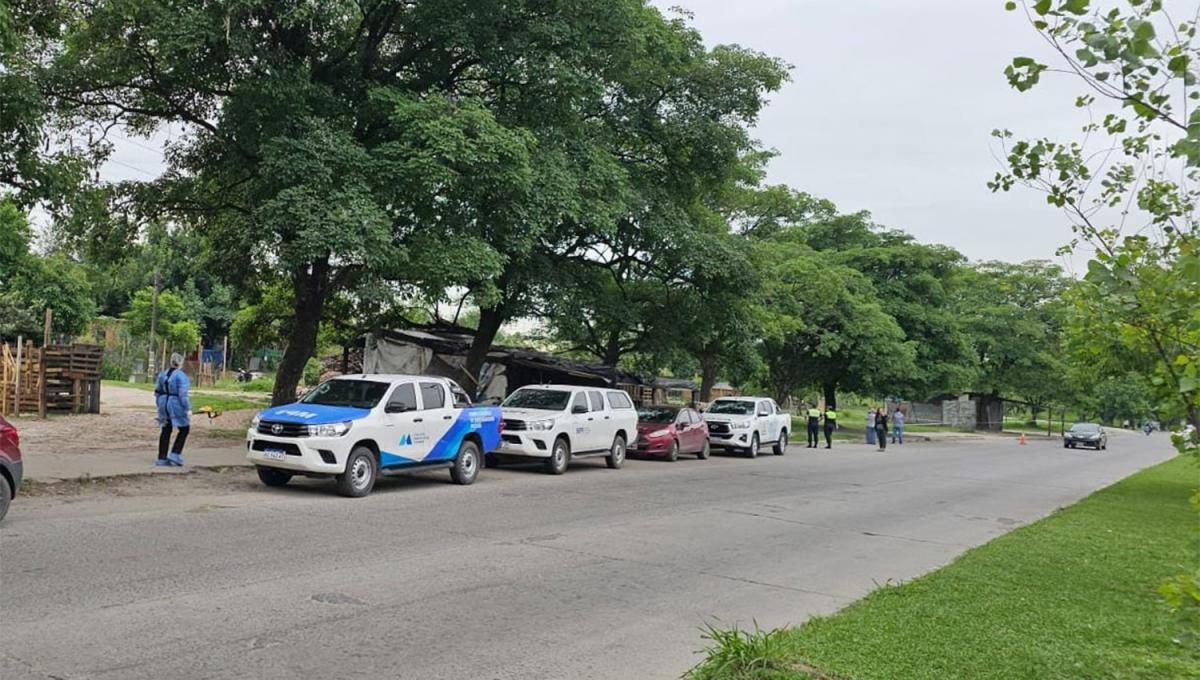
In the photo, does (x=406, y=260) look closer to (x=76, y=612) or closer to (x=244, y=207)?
(x=244, y=207)

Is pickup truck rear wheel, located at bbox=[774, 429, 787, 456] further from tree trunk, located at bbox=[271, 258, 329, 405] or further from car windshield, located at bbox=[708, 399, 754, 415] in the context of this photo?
tree trunk, located at bbox=[271, 258, 329, 405]

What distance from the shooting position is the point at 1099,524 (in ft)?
45.6

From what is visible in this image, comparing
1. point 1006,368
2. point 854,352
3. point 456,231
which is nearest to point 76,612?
point 456,231

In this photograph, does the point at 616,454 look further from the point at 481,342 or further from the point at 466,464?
the point at 481,342

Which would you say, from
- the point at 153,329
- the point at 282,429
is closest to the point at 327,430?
the point at 282,429

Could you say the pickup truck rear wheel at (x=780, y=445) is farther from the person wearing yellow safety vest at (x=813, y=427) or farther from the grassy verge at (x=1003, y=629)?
the grassy verge at (x=1003, y=629)

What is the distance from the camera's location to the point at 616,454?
66.6ft

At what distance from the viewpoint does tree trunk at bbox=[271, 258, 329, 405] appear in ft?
66.5

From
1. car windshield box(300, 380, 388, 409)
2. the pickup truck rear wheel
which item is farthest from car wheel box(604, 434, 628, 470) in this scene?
the pickup truck rear wheel

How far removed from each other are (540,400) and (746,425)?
9.79 metres

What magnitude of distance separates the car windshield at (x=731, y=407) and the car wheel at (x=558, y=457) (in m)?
10.8

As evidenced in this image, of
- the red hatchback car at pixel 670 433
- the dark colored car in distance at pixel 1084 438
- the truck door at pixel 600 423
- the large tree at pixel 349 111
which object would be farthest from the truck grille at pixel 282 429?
the dark colored car in distance at pixel 1084 438

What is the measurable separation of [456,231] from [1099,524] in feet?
41.4

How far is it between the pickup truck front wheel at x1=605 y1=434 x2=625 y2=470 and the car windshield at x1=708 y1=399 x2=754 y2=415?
8274 millimetres
